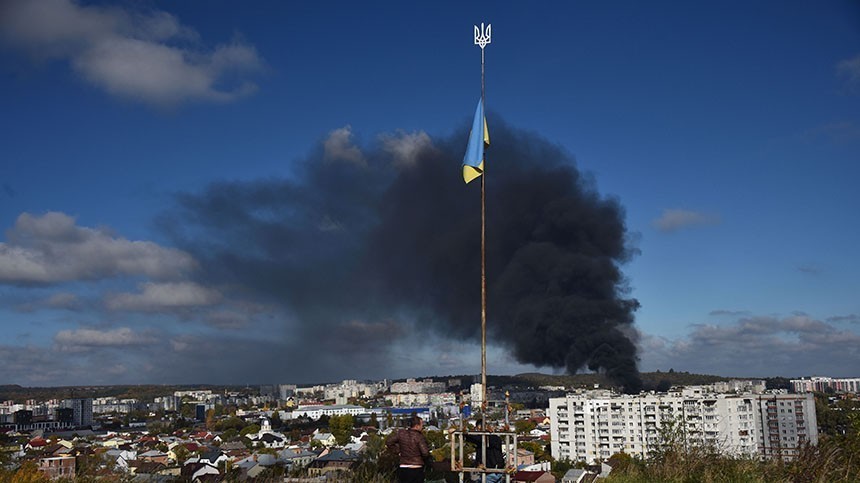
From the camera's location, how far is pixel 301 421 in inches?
3408

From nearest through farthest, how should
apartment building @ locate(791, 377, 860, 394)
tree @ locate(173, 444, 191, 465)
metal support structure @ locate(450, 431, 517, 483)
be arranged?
metal support structure @ locate(450, 431, 517, 483)
tree @ locate(173, 444, 191, 465)
apartment building @ locate(791, 377, 860, 394)

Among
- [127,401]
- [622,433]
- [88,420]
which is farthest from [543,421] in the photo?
[127,401]

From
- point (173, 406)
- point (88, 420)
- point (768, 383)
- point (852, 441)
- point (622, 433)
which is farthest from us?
point (173, 406)

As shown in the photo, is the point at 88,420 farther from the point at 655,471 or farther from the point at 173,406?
the point at 655,471

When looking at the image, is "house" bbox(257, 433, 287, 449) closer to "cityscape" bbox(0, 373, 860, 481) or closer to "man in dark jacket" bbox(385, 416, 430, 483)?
"cityscape" bbox(0, 373, 860, 481)

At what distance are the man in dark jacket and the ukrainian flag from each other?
309cm

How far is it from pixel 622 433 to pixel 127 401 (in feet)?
396

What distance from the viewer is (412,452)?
5828 millimetres

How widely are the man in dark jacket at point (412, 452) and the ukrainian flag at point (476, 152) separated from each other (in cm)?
309

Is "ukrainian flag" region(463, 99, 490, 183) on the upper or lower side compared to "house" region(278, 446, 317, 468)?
upper

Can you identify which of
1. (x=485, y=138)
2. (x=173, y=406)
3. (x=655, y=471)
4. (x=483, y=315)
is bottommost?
(x=173, y=406)

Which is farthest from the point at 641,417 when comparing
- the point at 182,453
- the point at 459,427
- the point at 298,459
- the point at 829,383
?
the point at 829,383

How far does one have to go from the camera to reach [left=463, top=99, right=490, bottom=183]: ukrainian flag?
26.0 feet

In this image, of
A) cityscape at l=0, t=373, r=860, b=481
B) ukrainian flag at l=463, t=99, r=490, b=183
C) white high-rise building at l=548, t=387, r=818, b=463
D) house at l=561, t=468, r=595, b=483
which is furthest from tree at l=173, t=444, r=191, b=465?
ukrainian flag at l=463, t=99, r=490, b=183
